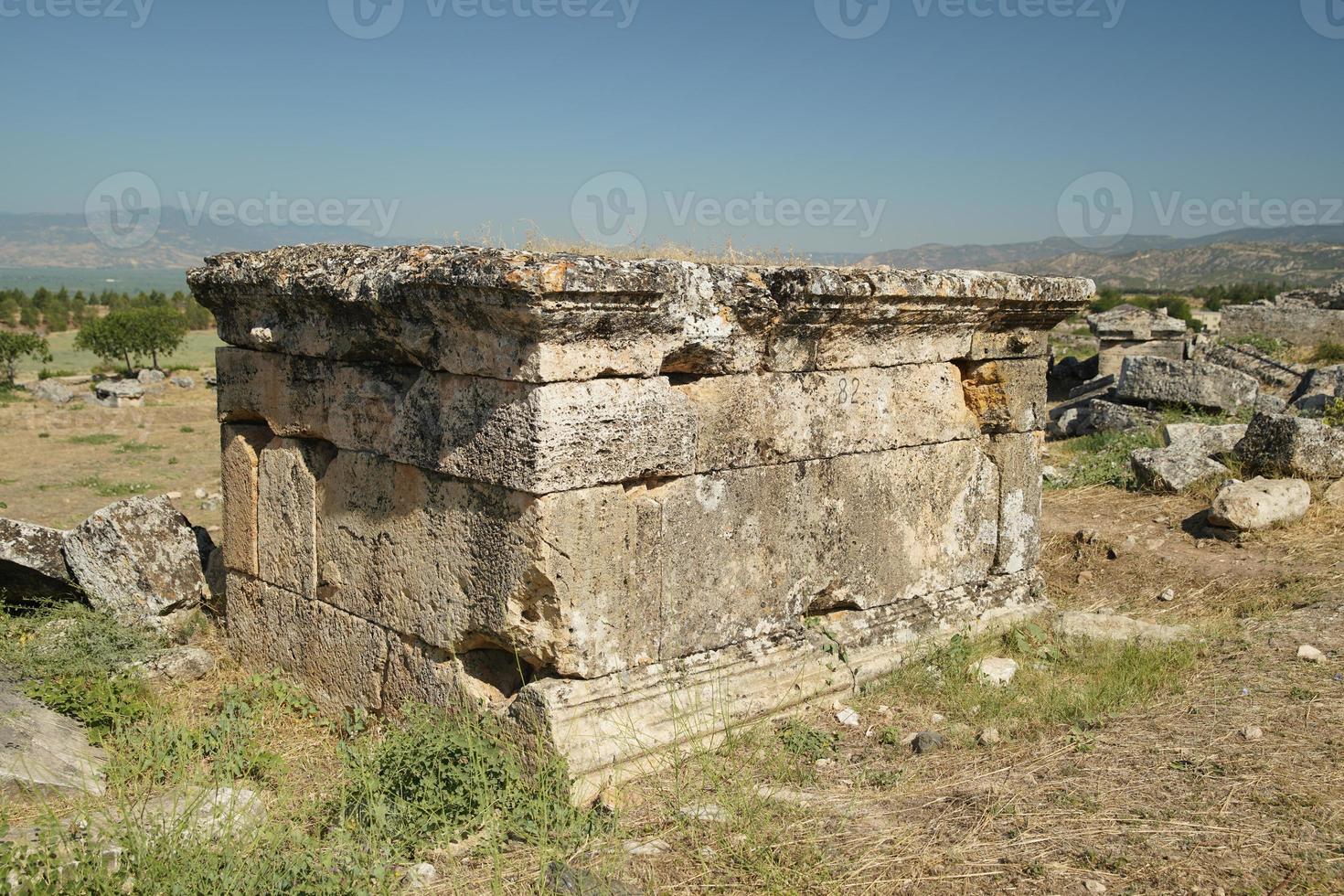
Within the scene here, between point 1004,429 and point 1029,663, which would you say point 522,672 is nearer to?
point 1029,663

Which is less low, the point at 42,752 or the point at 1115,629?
the point at 1115,629

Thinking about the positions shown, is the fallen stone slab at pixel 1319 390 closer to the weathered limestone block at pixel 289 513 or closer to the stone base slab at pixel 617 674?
the stone base slab at pixel 617 674

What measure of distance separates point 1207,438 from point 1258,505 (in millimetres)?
1685

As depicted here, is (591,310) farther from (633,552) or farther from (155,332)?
(155,332)

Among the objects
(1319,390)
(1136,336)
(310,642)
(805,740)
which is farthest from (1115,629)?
(1136,336)

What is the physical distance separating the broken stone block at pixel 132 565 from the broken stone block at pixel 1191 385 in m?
8.85

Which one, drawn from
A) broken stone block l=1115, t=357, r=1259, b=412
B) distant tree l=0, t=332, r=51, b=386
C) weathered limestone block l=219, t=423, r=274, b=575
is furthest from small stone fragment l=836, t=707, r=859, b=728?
distant tree l=0, t=332, r=51, b=386

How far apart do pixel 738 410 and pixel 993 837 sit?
68.6 inches

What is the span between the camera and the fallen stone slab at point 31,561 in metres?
5.27

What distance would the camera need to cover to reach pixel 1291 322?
15.9 meters

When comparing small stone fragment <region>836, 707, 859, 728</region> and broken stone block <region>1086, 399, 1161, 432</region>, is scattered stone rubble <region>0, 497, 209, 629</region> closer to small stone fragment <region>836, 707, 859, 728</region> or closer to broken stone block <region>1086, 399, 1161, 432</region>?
small stone fragment <region>836, 707, 859, 728</region>

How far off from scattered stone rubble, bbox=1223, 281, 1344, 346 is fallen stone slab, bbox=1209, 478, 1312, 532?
10.4 meters

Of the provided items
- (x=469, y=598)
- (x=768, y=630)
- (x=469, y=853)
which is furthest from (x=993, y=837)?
(x=469, y=598)

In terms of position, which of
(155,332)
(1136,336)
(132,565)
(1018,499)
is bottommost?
(132,565)
